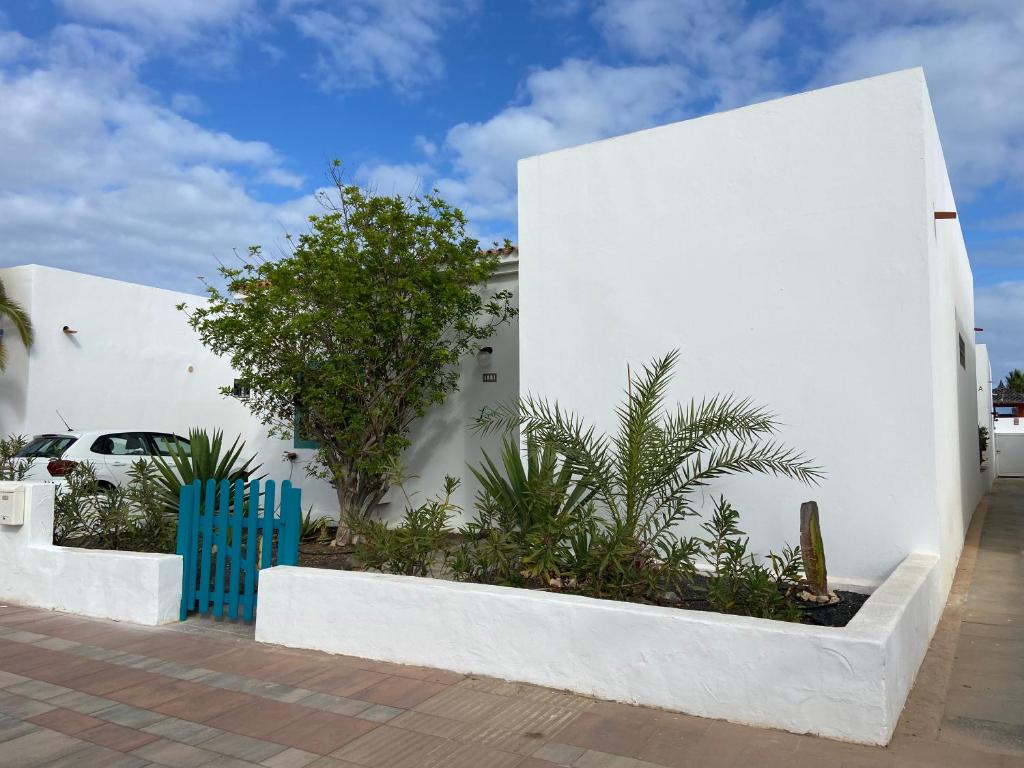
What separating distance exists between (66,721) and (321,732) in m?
1.46

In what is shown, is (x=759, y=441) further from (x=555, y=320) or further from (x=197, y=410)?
(x=197, y=410)

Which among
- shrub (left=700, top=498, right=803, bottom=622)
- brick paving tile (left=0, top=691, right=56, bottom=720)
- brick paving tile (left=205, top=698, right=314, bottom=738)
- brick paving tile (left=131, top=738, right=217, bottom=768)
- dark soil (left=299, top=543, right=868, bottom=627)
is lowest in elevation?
brick paving tile (left=0, top=691, right=56, bottom=720)

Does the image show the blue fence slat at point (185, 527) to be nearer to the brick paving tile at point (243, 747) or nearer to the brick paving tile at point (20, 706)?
the brick paving tile at point (20, 706)

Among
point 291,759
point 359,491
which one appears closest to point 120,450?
point 359,491

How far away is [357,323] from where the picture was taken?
9.03m

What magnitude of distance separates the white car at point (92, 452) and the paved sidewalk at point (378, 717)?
5.38 metres

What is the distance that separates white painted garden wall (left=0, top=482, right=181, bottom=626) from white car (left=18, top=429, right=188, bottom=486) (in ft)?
10.3

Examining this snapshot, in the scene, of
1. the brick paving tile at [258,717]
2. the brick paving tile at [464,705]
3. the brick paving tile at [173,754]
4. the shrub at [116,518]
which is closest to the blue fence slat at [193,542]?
the shrub at [116,518]

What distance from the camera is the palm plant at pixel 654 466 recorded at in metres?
5.38

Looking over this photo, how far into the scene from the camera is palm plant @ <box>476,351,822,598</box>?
538 cm

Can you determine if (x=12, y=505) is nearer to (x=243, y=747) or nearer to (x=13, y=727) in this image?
(x=13, y=727)

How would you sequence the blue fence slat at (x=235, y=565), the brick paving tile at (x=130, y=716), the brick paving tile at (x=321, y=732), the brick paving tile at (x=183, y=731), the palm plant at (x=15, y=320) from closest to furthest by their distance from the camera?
the brick paving tile at (x=321, y=732) → the brick paving tile at (x=183, y=731) → the brick paving tile at (x=130, y=716) → the blue fence slat at (x=235, y=565) → the palm plant at (x=15, y=320)

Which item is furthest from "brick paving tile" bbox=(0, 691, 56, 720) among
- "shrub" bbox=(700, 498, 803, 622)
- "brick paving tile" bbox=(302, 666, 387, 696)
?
"shrub" bbox=(700, 498, 803, 622)

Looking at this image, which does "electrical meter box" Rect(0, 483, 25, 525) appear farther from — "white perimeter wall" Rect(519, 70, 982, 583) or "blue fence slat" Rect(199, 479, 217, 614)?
"white perimeter wall" Rect(519, 70, 982, 583)
